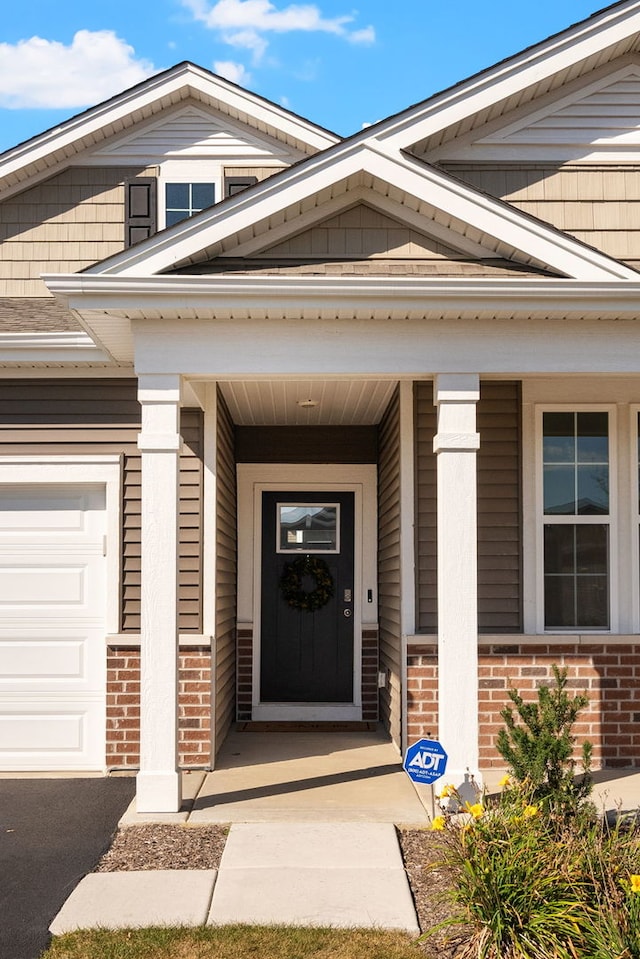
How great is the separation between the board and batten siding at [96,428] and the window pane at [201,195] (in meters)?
2.26

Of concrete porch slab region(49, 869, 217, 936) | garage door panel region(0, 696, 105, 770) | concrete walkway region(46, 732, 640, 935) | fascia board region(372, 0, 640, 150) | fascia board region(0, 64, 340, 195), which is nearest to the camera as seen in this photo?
concrete porch slab region(49, 869, 217, 936)

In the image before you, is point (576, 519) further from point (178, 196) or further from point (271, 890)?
point (178, 196)

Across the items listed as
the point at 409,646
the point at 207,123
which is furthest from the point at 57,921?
the point at 207,123

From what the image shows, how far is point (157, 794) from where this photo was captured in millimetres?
5938

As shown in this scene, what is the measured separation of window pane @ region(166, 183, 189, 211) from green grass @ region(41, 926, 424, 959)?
6460mm

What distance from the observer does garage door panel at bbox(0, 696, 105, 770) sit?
736cm

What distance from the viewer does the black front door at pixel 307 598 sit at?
9.43 m

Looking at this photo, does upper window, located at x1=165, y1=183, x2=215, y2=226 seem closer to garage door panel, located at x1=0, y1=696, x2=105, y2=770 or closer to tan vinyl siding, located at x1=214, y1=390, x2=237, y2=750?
tan vinyl siding, located at x1=214, y1=390, x2=237, y2=750

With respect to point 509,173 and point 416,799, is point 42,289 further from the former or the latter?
point 416,799

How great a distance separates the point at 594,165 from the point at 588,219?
427 mm

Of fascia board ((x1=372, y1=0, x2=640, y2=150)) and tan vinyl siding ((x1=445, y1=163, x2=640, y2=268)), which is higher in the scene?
fascia board ((x1=372, y1=0, x2=640, y2=150))

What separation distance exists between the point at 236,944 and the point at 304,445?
5.95 m

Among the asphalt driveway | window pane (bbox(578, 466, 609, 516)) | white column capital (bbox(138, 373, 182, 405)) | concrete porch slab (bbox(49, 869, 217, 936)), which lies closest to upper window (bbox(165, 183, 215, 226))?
white column capital (bbox(138, 373, 182, 405))

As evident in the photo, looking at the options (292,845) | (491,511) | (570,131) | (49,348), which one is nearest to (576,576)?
(491,511)
